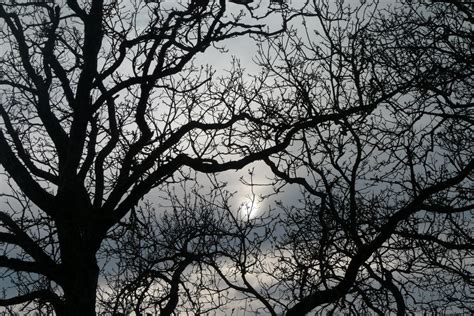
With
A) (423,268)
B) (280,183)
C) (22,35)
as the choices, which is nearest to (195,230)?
(280,183)

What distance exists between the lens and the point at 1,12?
35.8 feet

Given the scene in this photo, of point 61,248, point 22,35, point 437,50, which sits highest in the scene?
point 22,35

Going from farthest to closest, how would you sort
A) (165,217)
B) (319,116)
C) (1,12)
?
(165,217) → (1,12) → (319,116)

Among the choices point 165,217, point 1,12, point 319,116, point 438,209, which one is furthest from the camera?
point 165,217

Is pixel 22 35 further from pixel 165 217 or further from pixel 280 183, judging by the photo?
pixel 280 183

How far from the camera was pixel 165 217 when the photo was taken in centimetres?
1228

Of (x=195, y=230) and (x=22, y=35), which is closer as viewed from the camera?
(x=195, y=230)

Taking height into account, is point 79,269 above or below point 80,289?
above

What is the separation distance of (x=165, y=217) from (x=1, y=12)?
Result: 4895 mm

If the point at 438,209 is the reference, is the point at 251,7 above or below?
above

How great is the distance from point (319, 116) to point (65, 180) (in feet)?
13.8

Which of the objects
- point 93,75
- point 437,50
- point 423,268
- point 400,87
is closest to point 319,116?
point 400,87

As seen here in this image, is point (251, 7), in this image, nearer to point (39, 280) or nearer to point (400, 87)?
point (400, 87)

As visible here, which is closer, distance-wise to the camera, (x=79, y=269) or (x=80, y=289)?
(x=80, y=289)
